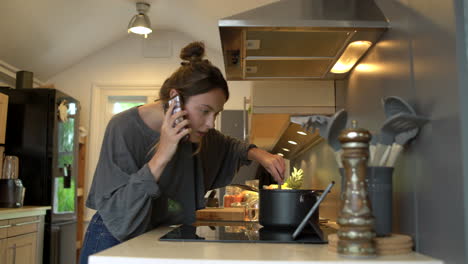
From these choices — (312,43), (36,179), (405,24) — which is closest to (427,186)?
(405,24)

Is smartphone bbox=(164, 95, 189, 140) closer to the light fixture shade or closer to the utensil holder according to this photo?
the utensil holder

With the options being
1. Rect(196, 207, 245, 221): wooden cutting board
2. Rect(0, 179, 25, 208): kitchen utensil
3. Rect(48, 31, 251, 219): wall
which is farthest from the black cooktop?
Rect(48, 31, 251, 219): wall

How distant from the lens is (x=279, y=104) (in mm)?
2068

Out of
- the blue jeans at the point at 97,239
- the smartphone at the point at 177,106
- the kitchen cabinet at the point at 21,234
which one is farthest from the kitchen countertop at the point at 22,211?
the smartphone at the point at 177,106

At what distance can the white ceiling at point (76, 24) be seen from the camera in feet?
12.6

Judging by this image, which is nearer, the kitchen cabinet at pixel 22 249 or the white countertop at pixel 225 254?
the white countertop at pixel 225 254

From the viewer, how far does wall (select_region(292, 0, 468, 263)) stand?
807 millimetres

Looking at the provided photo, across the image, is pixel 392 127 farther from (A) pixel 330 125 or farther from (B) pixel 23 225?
(B) pixel 23 225

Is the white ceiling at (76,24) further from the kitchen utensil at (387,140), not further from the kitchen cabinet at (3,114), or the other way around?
the kitchen utensil at (387,140)

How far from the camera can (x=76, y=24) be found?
450cm

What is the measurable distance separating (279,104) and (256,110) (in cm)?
11

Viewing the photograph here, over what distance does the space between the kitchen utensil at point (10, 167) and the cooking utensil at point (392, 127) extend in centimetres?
334

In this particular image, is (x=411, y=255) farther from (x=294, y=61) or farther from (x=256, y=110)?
(x=256, y=110)

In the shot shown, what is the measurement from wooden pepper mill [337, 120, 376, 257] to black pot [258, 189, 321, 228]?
1.41 feet
